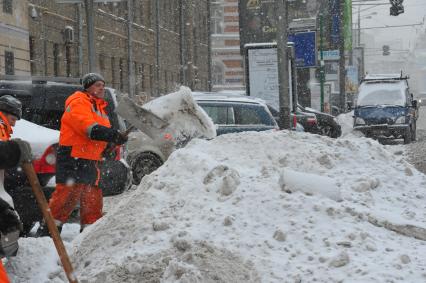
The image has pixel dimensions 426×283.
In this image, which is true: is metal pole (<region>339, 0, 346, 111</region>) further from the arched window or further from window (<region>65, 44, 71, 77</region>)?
the arched window

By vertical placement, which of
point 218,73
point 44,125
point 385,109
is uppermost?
point 218,73

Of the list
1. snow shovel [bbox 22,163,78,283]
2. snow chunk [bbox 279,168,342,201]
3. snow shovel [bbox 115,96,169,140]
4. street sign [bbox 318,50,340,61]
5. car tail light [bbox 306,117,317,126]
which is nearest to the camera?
snow shovel [bbox 22,163,78,283]

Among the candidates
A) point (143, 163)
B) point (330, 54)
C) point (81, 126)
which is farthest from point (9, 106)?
point (330, 54)

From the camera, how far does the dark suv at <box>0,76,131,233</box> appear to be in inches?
290

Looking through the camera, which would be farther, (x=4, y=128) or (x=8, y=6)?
(x=8, y=6)

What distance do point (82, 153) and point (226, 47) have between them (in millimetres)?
57619

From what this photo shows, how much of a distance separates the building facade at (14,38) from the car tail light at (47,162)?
1913 cm

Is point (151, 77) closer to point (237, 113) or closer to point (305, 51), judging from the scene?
point (305, 51)

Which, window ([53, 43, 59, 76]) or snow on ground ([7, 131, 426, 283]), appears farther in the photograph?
window ([53, 43, 59, 76])

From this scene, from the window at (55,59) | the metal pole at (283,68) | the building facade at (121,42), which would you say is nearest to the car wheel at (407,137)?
the building facade at (121,42)

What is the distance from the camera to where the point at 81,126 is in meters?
7.02

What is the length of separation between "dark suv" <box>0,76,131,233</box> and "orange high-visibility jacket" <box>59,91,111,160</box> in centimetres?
40

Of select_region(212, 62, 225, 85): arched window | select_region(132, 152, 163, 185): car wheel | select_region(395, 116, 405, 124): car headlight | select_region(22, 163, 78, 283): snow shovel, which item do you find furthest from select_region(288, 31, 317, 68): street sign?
select_region(212, 62, 225, 85): arched window

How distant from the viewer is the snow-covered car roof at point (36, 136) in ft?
24.7
